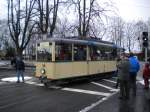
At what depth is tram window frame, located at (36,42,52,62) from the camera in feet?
67.4

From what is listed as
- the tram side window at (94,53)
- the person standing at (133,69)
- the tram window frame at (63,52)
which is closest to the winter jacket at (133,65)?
the person standing at (133,69)

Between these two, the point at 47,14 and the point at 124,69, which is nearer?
the point at 124,69

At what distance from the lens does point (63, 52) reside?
20.9 meters

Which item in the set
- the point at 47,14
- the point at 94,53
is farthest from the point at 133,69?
the point at 47,14

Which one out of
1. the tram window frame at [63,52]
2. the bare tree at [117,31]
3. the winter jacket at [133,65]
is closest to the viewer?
the winter jacket at [133,65]

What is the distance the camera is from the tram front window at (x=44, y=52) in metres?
20.6

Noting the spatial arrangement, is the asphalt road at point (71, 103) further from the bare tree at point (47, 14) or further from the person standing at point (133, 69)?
the bare tree at point (47, 14)

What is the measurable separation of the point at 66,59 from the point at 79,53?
1.88m

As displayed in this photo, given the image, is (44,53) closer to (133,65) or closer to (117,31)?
(133,65)

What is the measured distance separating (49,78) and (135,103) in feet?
25.0

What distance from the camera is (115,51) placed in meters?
30.2

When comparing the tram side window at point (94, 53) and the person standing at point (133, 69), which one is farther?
the tram side window at point (94, 53)

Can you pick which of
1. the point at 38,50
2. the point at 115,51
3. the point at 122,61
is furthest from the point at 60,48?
the point at 115,51

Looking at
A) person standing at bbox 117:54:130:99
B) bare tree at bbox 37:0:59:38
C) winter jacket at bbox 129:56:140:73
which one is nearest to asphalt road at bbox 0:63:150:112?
person standing at bbox 117:54:130:99
